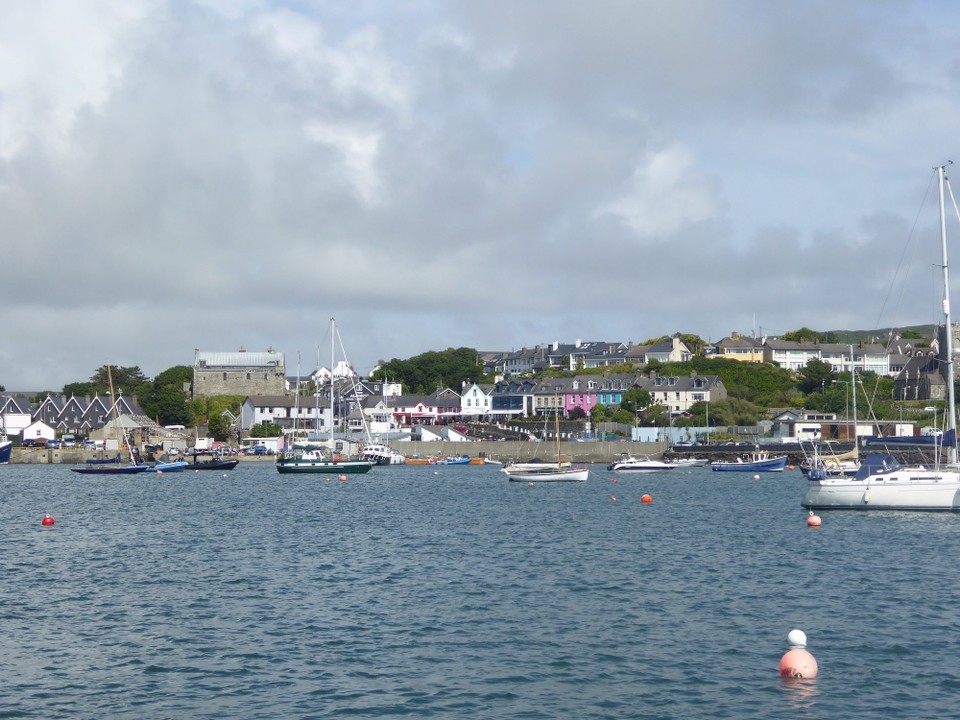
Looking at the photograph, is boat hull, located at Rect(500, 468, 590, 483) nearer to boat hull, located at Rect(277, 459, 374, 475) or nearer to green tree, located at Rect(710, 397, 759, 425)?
boat hull, located at Rect(277, 459, 374, 475)

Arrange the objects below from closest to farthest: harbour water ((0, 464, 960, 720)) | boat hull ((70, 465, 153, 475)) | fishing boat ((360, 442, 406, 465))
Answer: harbour water ((0, 464, 960, 720)) < boat hull ((70, 465, 153, 475)) < fishing boat ((360, 442, 406, 465))

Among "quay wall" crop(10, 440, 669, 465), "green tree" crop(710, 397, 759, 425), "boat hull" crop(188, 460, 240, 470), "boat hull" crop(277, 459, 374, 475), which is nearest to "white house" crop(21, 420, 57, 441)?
"quay wall" crop(10, 440, 669, 465)

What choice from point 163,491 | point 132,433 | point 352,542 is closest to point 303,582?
point 352,542

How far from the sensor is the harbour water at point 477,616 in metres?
19.8

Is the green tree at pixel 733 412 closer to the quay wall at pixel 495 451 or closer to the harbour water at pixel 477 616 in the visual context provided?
the quay wall at pixel 495 451

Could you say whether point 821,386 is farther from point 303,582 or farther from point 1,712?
point 1,712

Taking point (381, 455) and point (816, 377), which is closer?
point (381, 455)

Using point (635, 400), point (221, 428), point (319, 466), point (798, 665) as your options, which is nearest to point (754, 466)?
point (319, 466)

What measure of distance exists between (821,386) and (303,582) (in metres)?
137

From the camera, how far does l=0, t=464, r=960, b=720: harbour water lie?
19812mm

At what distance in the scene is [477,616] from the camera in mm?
26984

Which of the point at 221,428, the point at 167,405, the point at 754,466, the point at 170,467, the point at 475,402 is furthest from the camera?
the point at 475,402

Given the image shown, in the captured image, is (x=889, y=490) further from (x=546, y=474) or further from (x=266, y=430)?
(x=266, y=430)

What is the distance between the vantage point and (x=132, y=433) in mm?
141625
